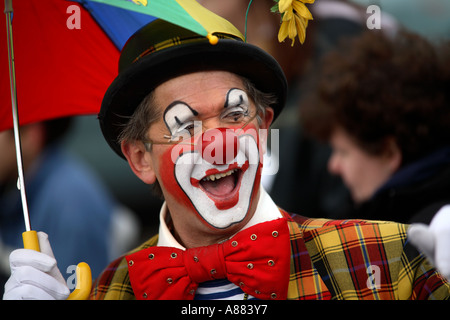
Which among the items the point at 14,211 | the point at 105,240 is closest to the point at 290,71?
the point at 105,240

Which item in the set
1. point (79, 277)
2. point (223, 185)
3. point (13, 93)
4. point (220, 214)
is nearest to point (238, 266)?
point (220, 214)

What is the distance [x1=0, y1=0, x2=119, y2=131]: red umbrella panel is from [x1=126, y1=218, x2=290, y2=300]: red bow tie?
0.75 metres

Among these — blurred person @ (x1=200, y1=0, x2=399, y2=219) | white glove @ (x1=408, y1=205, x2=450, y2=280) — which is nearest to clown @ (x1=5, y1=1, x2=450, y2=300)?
white glove @ (x1=408, y1=205, x2=450, y2=280)

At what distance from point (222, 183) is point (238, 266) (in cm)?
30

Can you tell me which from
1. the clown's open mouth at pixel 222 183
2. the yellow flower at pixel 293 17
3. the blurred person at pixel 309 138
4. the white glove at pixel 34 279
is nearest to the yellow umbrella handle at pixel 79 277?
the white glove at pixel 34 279

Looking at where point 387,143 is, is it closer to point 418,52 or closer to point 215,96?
point 418,52

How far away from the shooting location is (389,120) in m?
3.80

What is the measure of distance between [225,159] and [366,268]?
60 centimetres

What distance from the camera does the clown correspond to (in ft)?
7.96

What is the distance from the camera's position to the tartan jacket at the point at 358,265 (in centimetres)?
237

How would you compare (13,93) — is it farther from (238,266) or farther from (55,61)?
(238,266)

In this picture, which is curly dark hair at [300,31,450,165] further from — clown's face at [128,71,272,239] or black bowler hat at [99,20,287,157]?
clown's face at [128,71,272,239]

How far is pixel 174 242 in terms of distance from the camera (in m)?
2.66

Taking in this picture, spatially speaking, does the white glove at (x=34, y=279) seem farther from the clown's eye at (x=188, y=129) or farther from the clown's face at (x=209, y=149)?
the clown's eye at (x=188, y=129)
